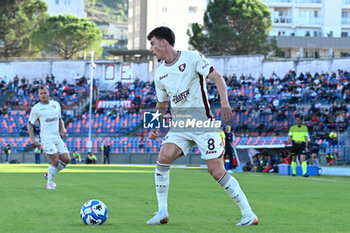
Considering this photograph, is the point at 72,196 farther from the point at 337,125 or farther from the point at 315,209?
the point at 337,125

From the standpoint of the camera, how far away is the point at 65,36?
94.5 meters

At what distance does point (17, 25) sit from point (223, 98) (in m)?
83.3

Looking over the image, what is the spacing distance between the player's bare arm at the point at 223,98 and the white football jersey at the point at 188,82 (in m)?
0.21

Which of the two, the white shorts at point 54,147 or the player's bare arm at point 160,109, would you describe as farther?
the white shorts at point 54,147

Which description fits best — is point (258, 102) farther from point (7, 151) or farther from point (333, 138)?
point (7, 151)

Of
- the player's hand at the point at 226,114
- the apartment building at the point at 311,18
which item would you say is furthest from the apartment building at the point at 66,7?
the player's hand at the point at 226,114

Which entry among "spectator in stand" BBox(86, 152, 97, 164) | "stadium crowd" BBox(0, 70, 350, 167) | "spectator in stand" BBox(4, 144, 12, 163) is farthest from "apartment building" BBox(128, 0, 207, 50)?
"spectator in stand" BBox(86, 152, 97, 164)

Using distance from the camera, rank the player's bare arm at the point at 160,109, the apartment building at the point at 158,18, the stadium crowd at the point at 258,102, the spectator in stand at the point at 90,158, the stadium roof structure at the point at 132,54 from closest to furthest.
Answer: the player's bare arm at the point at 160,109, the stadium crowd at the point at 258,102, the spectator in stand at the point at 90,158, the stadium roof structure at the point at 132,54, the apartment building at the point at 158,18

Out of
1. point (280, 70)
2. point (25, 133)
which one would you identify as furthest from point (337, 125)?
point (25, 133)

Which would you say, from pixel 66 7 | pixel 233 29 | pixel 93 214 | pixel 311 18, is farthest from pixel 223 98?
pixel 66 7

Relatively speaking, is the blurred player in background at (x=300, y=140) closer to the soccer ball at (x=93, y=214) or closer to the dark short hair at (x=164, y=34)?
the dark short hair at (x=164, y=34)

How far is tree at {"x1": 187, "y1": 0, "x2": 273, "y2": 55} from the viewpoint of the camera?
76562mm

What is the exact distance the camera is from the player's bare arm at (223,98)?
7.62 m

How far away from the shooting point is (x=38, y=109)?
16312 millimetres
